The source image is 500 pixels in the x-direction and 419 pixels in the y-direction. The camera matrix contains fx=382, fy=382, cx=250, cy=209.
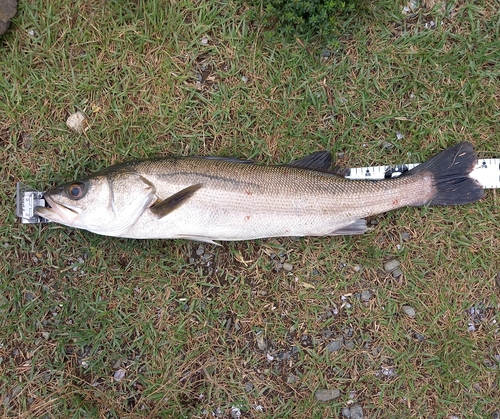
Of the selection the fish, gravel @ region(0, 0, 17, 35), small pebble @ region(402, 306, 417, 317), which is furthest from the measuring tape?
gravel @ region(0, 0, 17, 35)

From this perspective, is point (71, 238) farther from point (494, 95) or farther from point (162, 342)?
point (494, 95)

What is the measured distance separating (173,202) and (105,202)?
0.62 metres

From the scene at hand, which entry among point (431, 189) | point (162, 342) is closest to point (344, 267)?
point (431, 189)

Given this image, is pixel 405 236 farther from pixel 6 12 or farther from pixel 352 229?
pixel 6 12

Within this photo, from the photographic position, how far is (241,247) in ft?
13.0

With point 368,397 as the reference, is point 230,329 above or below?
above

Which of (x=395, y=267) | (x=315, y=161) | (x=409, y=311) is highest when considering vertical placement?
(x=315, y=161)

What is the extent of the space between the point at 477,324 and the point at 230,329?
8.19 ft

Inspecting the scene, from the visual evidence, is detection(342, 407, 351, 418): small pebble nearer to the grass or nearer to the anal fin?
the grass

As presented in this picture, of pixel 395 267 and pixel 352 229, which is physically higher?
pixel 352 229

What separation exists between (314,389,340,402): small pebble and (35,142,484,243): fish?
161cm

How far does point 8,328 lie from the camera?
390 centimetres

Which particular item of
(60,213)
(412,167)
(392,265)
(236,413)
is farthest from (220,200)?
(236,413)

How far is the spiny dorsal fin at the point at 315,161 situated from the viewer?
3.71 metres
